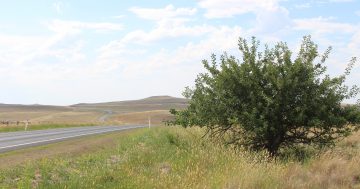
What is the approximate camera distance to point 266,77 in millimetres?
15766

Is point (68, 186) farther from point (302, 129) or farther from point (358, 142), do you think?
point (358, 142)

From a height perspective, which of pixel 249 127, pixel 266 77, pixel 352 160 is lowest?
pixel 352 160

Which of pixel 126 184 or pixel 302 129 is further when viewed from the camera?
pixel 302 129

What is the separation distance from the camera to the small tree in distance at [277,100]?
15414 mm

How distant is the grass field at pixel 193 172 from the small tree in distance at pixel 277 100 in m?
1.09

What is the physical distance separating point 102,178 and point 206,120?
6164mm

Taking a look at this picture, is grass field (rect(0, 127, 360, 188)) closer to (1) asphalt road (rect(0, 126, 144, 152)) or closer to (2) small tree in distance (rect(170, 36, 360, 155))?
(2) small tree in distance (rect(170, 36, 360, 155))

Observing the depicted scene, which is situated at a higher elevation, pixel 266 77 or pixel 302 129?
pixel 266 77

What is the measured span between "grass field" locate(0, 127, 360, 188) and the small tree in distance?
3.57ft

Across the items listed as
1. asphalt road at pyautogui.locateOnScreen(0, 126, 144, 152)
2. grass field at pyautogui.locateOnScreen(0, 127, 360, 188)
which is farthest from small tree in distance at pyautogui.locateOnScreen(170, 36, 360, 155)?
asphalt road at pyautogui.locateOnScreen(0, 126, 144, 152)

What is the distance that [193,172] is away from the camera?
10.9m

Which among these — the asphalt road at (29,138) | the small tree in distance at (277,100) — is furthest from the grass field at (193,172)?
the asphalt road at (29,138)

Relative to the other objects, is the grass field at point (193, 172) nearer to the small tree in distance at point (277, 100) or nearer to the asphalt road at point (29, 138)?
the small tree in distance at point (277, 100)

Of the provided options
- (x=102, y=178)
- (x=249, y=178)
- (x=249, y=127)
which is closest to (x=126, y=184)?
(x=102, y=178)
